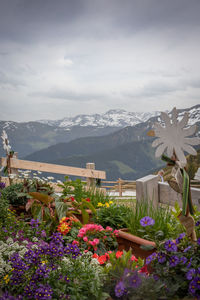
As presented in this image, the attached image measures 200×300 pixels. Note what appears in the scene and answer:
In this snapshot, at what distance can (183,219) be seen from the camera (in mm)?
1874

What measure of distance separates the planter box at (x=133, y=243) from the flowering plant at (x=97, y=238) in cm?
6

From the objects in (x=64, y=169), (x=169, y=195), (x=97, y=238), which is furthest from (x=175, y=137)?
(x=64, y=169)

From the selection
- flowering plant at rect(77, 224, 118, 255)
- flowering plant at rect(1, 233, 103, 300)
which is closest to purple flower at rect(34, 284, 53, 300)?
flowering plant at rect(1, 233, 103, 300)

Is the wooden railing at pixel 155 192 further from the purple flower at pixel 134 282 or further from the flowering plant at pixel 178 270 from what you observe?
the purple flower at pixel 134 282

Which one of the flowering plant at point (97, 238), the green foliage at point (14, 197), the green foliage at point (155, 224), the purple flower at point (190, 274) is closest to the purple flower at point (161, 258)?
the purple flower at point (190, 274)

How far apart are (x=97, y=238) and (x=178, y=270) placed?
1.29 m

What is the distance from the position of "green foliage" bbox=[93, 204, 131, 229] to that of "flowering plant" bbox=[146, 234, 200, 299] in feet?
4.37

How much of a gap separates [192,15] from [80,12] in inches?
87.7

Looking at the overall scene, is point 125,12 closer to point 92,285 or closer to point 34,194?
point 34,194

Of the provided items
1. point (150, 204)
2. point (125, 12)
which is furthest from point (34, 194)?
point (125, 12)

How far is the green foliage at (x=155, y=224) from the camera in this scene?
7.78 feet

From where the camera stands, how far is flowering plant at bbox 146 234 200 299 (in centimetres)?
124

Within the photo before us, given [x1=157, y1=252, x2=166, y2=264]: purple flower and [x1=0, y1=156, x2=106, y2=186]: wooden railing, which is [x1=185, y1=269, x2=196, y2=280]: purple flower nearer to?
[x1=157, y1=252, x2=166, y2=264]: purple flower

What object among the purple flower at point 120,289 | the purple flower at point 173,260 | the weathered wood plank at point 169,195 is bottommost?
the purple flower at point 120,289
